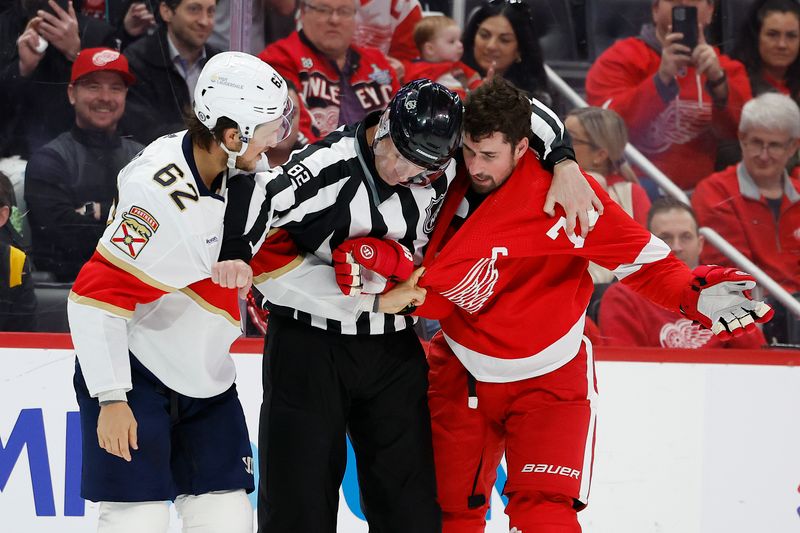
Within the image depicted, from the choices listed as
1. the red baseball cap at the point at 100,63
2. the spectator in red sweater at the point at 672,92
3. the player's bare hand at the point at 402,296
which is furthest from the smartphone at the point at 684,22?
the red baseball cap at the point at 100,63

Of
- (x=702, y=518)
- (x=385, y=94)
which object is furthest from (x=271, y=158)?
(x=702, y=518)

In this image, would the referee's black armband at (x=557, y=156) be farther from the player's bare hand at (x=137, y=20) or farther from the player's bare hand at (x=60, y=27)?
the player's bare hand at (x=60, y=27)

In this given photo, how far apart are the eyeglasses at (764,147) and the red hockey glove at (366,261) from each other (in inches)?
90.4

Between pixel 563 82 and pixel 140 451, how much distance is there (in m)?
2.63

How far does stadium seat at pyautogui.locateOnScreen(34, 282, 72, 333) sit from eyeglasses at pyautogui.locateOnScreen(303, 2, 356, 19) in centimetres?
158

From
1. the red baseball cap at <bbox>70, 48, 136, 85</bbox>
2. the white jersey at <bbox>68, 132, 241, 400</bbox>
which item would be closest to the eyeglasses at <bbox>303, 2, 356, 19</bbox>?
the red baseball cap at <bbox>70, 48, 136, 85</bbox>

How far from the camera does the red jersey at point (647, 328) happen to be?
12.6ft

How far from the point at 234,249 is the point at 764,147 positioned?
2.78m

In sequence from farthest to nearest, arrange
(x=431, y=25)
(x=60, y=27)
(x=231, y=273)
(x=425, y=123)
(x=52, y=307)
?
(x=431, y=25), (x=60, y=27), (x=52, y=307), (x=425, y=123), (x=231, y=273)

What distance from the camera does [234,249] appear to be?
228cm

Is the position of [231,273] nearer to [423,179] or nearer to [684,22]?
[423,179]

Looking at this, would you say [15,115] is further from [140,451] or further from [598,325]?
[598,325]

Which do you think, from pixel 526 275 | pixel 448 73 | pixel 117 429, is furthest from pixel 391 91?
pixel 117 429

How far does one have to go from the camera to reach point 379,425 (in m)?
2.64
